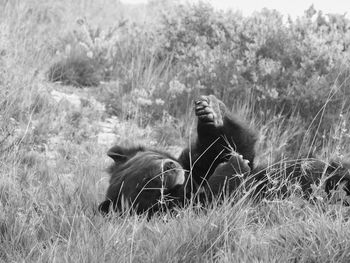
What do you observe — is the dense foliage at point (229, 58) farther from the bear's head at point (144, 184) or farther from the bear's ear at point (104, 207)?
the bear's ear at point (104, 207)

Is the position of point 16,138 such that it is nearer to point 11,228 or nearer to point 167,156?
point 167,156

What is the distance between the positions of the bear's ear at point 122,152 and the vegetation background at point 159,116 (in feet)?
0.61

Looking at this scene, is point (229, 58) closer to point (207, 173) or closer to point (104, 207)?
point (207, 173)

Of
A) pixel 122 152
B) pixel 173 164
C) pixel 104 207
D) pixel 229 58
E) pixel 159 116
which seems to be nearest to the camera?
pixel 104 207

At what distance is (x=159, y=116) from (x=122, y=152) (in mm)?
2020

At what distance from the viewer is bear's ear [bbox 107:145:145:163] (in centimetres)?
537

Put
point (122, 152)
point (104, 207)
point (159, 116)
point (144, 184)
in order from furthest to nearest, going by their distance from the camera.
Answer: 1. point (159, 116)
2. point (122, 152)
3. point (144, 184)
4. point (104, 207)

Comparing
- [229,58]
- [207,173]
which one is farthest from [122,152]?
[229,58]

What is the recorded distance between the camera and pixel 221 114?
5.25 metres

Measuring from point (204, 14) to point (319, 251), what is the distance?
234 inches

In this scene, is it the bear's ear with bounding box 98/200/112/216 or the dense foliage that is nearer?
the bear's ear with bounding box 98/200/112/216

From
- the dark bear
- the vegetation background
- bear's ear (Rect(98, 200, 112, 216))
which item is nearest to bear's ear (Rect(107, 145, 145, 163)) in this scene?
the dark bear

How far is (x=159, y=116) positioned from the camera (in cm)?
744

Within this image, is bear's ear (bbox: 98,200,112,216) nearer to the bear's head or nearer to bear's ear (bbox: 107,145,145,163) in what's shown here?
the bear's head
